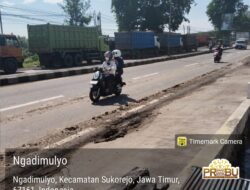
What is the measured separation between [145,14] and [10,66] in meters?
48.1

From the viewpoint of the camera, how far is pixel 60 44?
31859mm

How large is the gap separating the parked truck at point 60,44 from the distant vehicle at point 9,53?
377 centimetres

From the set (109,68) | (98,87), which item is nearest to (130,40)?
(109,68)

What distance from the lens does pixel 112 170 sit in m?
5.48

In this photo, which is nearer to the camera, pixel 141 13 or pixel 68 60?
pixel 68 60

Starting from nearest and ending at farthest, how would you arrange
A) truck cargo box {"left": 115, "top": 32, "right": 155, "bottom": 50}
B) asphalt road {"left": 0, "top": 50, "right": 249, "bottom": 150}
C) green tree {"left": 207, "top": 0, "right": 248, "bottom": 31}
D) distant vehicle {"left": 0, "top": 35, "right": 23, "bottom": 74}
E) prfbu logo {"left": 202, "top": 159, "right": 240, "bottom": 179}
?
1. prfbu logo {"left": 202, "top": 159, "right": 240, "bottom": 179}
2. asphalt road {"left": 0, "top": 50, "right": 249, "bottom": 150}
3. distant vehicle {"left": 0, "top": 35, "right": 23, "bottom": 74}
4. truck cargo box {"left": 115, "top": 32, "right": 155, "bottom": 50}
5. green tree {"left": 207, "top": 0, "right": 248, "bottom": 31}

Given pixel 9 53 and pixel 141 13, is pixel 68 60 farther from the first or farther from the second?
pixel 141 13

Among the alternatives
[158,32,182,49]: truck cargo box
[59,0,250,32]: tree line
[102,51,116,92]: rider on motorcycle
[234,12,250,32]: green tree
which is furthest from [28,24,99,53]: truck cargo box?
[234,12,250,32]: green tree

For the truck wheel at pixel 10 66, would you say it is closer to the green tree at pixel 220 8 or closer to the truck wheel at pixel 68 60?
the truck wheel at pixel 68 60

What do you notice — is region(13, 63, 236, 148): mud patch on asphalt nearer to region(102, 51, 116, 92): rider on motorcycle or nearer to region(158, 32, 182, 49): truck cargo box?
region(102, 51, 116, 92): rider on motorcycle

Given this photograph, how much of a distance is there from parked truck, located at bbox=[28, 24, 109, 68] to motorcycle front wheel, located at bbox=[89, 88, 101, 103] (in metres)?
19.8

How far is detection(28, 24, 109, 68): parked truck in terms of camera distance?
3112 cm

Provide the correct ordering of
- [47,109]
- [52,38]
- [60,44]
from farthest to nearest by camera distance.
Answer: [60,44], [52,38], [47,109]

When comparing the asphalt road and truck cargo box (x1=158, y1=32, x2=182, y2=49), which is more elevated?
truck cargo box (x1=158, y1=32, x2=182, y2=49)
